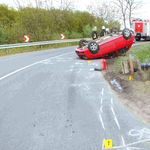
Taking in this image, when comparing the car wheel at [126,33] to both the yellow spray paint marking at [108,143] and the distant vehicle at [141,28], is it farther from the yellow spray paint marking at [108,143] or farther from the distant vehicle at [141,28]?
the distant vehicle at [141,28]

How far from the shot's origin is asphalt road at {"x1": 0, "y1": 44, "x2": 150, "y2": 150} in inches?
119

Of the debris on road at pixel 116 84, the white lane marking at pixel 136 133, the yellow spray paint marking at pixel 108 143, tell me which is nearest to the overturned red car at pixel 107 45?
the debris on road at pixel 116 84

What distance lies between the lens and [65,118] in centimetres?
382

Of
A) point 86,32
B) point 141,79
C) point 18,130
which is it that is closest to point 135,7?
point 86,32

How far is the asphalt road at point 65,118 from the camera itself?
119 inches

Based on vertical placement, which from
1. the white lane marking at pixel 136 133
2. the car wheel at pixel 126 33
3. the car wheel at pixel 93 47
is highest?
the car wheel at pixel 126 33

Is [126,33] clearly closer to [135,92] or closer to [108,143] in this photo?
[135,92]

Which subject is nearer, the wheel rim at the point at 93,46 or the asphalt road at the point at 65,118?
the asphalt road at the point at 65,118

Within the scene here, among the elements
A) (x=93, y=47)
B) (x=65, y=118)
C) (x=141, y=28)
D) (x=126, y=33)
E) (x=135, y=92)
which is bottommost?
(x=65, y=118)

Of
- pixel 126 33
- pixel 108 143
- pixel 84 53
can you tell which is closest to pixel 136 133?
pixel 108 143

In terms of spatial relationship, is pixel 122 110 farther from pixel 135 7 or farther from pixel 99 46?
pixel 135 7

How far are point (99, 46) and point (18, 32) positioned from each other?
16049mm

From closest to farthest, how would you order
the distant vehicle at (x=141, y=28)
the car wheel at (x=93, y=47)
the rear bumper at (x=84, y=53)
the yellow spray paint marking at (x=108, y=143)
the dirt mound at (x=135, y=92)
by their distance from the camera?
1. the yellow spray paint marking at (x=108, y=143)
2. the dirt mound at (x=135, y=92)
3. the car wheel at (x=93, y=47)
4. the rear bumper at (x=84, y=53)
5. the distant vehicle at (x=141, y=28)

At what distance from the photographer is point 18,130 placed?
343 centimetres
